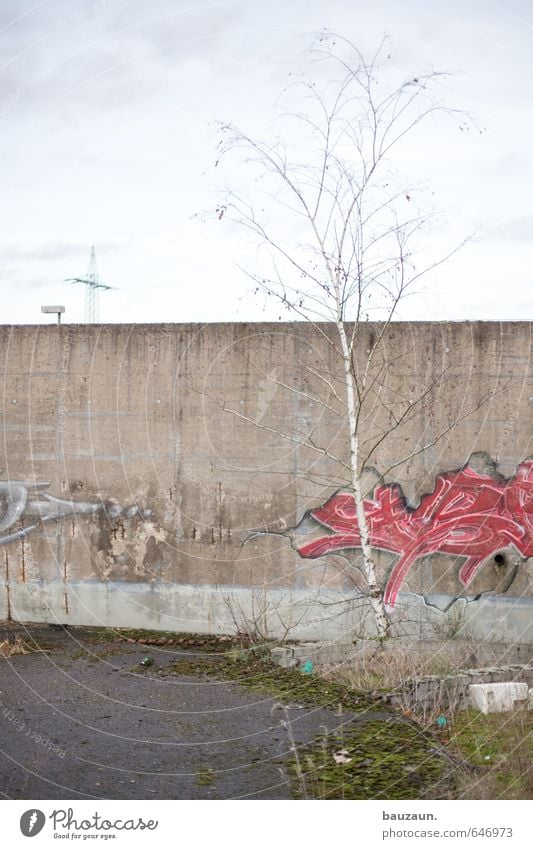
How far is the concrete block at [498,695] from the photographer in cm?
696

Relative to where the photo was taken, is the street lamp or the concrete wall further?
the street lamp

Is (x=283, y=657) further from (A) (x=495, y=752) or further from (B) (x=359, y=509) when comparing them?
(A) (x=495, y=752)

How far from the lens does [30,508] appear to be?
35.2ft

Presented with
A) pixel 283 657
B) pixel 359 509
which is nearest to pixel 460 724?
pixel 359 509

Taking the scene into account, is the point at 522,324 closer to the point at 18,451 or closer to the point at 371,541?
the point at 371,541

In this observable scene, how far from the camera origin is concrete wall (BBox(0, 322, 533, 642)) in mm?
9734

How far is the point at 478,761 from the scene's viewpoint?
591 centimetres

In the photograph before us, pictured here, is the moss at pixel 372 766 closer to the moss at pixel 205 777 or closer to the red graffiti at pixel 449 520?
the moss at pixel 205 777

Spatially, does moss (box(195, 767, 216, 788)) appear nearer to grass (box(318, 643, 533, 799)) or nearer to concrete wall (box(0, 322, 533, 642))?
grass (box(318, 643, 533, 799))

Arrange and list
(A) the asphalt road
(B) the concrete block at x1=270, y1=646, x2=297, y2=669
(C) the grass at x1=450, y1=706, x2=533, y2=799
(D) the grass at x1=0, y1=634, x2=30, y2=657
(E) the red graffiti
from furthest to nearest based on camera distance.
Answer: (E) the red graffiti → (D) the grass at x1=0, y1=634, x2=30, y2=657 → (B) the concrete block at x1=270, y1=646, x2=297, y2=669 → (A) the asphalt road → (C) the grass at x1=450, y1=706, x2=533, y2=799

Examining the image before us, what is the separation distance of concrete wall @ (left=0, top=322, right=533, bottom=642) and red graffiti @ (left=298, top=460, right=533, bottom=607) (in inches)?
1.0

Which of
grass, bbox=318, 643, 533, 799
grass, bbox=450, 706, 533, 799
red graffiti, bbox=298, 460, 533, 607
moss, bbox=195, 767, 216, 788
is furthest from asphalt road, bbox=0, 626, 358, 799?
red graffiti, bbox=298, 460, 533, 607

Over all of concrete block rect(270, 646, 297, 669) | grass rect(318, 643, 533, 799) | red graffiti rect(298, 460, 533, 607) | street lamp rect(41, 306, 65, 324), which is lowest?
concrete block rect(270, 646, 297, 669)

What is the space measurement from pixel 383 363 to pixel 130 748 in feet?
17.8
